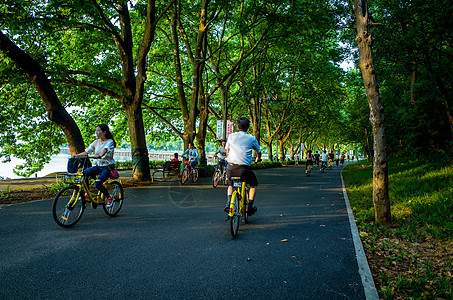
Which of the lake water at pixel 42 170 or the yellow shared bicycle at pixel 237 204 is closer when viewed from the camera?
the yellow shared bicycle at pixel 237 204

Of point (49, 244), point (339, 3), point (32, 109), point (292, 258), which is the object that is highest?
point (339, 3)

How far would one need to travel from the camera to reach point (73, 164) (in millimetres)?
6000

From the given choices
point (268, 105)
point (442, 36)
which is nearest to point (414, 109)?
point (442, 36)

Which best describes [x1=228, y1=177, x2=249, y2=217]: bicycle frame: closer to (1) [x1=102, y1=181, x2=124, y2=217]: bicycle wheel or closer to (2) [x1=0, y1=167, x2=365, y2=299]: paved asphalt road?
(2) [x1=0, y1=167, x2=365, y2=299]: paved asphalt road

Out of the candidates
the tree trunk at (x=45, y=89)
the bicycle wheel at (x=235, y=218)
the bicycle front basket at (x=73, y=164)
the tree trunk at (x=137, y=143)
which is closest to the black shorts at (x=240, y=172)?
the bicycle wheel at (x=235, y=218)

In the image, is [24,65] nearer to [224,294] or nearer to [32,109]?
[32,109]

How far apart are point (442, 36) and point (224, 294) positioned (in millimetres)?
13106

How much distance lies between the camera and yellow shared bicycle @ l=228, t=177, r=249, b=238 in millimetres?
5039

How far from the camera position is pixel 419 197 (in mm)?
7199

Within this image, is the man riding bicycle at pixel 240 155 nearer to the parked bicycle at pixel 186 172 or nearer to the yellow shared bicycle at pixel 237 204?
the yellow shared bicycle at pixel 237 204

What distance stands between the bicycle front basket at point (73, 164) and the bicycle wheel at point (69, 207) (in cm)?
38

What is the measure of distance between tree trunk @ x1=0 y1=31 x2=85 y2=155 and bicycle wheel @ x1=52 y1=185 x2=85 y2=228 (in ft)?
17.4

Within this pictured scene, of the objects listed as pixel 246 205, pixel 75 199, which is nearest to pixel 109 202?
pixel 75 199

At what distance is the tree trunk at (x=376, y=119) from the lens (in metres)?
5.73
